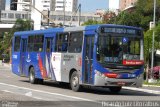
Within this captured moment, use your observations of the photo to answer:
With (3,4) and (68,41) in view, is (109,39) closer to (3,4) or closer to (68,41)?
(68,41)

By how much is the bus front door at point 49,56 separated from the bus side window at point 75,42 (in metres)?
2.38

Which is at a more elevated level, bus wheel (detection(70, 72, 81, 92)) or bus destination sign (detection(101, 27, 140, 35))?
bus destination sign (detection(101, 27, 140, 35))

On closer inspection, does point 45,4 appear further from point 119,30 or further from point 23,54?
point 119,30

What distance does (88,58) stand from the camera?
862 inches

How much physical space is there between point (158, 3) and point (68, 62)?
177 ft

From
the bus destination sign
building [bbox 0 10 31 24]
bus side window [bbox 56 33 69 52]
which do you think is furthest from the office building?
the bus destination sign

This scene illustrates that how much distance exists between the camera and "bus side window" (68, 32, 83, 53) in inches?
896

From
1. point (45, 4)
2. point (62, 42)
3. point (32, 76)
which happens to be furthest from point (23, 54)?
point (45, 4)

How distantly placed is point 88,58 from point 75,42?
166 cm

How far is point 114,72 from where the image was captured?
2130cm

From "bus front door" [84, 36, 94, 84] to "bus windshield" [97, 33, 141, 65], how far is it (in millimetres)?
569

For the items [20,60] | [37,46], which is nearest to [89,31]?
[37,46]

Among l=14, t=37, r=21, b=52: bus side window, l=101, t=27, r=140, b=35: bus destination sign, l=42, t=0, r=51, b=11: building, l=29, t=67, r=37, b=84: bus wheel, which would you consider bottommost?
l=29, t=67, r=37, b=84: bus wheel

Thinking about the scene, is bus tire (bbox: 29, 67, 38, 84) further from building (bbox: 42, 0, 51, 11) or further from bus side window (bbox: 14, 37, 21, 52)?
building (bbox: 42, 0, 51, 11)
